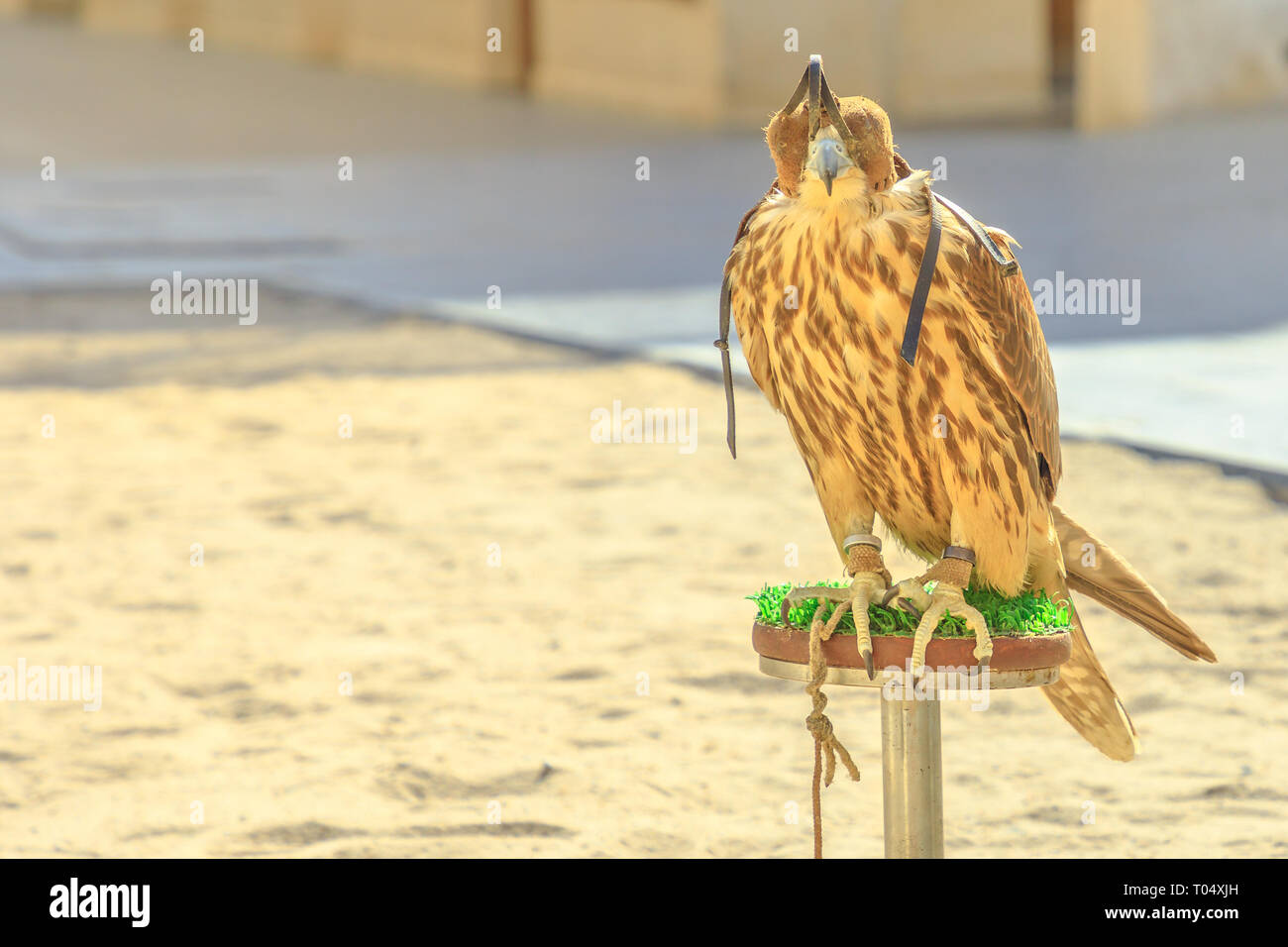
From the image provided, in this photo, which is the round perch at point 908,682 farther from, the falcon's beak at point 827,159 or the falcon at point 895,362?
the falcon's beak at point 827,159

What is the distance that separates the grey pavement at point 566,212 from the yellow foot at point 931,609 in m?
4.22

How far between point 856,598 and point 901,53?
576 inches

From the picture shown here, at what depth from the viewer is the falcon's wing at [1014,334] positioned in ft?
→ 7.91

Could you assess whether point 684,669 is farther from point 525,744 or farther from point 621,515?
point 621,515

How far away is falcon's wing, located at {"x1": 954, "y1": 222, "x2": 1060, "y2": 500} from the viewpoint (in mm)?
2412

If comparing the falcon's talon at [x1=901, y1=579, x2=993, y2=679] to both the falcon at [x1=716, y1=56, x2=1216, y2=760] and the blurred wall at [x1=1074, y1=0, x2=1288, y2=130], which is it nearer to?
the falcon at [x1=716, y1=56, x2=1216, y2=760]

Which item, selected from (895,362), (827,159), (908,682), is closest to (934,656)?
(908,682)

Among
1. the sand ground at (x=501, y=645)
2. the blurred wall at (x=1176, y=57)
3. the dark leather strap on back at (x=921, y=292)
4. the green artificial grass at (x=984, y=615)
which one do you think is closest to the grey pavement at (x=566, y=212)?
the blurred wall at (x=1176, y=57)

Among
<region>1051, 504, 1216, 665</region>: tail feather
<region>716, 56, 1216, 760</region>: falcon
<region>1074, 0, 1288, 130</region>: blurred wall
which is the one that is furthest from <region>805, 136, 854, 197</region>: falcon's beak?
<region>1074, 0, 1288, 130</region>: blurred wall

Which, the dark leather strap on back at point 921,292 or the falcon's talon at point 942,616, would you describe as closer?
the dark leather strap on back at point 921,292

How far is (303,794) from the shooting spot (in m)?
3.95

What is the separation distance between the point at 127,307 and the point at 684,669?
7069 millimetres

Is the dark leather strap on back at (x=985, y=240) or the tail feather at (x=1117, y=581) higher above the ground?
the dark leather strap on back at (x=985, y=240)
